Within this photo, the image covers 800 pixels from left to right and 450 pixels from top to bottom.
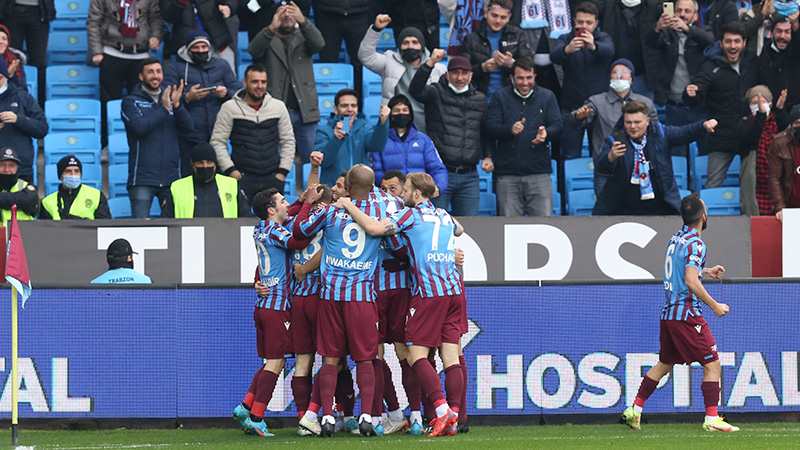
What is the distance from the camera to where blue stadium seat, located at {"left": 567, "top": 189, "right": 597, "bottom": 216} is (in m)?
13.2

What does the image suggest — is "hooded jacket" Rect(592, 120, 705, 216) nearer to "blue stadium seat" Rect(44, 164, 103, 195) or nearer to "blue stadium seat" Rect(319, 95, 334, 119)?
"blue stadium seat" Rect(319, 95, 334, 119)

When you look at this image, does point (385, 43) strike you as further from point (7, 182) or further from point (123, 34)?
point (7, 182)

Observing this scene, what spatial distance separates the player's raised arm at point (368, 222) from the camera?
8.26 meters

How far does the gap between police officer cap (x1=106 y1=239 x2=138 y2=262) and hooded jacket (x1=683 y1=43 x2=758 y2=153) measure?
686 centimetres

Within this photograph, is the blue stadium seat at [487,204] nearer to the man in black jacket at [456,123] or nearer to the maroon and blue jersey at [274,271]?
the man in black jacket at [456,123]

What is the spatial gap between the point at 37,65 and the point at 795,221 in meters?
9.47

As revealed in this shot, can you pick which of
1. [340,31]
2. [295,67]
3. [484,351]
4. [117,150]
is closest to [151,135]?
[117,150]

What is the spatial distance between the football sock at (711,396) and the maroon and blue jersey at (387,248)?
95.2 inches

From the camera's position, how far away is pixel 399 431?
8852 mm

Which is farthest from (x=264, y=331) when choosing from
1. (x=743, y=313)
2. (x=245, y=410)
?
(x=743, y=313)

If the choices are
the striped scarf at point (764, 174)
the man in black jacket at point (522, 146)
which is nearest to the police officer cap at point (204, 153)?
the man in black jacket at point (522, 146)

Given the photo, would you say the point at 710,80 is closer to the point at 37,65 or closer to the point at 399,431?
the point at 399,431

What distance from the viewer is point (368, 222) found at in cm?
828

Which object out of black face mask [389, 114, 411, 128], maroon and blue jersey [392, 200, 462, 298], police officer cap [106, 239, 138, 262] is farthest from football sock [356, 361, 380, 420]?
black face mask [389, 114, 411, 128]
